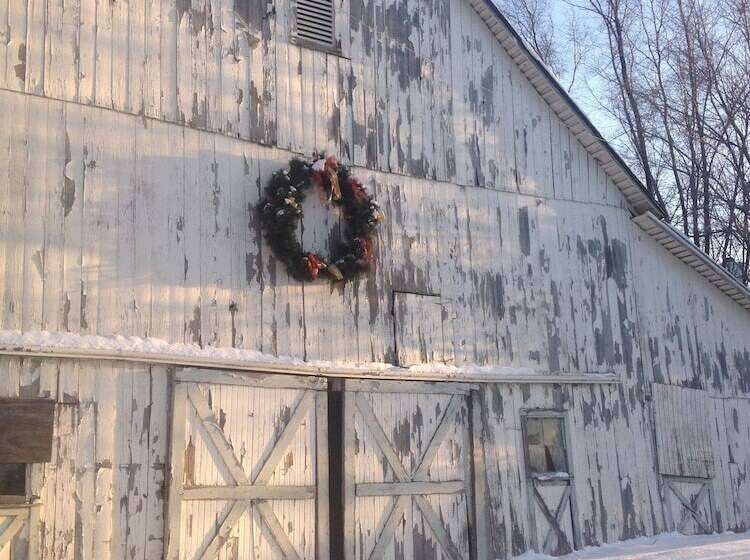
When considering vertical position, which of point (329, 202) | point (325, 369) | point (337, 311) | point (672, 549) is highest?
point (329, 202)

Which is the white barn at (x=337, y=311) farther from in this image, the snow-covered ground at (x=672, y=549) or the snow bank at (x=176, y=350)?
the snow-covered ground at (x=672, y=549)

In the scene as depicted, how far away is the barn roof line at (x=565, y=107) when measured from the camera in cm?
1220

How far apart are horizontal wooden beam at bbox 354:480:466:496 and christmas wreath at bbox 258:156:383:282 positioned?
227 cm

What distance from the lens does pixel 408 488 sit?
10.3 m

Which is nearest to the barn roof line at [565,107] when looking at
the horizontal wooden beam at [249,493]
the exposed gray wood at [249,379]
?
the exposed gray wood at [249,379]

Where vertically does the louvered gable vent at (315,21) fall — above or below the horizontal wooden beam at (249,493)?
above

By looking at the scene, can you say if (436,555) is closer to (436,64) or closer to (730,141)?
(436,64)

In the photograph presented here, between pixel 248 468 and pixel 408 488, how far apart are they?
6.42 ft

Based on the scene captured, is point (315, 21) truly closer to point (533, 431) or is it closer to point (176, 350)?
point (176, 350)

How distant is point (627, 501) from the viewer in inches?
480

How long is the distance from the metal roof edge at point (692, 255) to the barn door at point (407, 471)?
13.3ft

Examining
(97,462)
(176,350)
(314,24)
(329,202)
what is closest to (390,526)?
(176,350)

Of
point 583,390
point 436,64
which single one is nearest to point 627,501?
point 583,390

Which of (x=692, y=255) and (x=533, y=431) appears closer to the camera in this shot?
(x=533, y=431)
